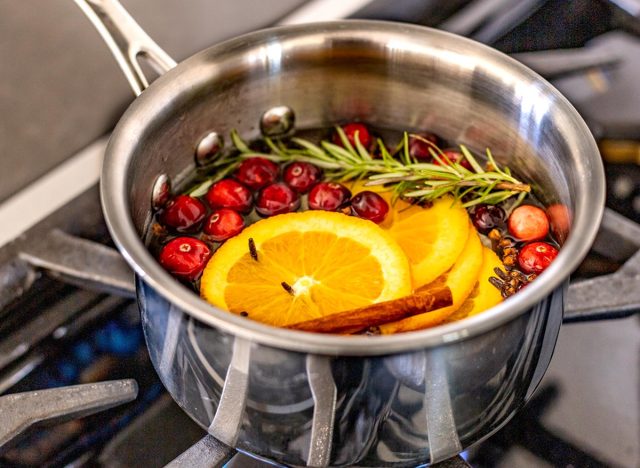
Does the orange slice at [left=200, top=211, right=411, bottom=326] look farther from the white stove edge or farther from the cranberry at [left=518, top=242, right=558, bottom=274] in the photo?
the white stove edge

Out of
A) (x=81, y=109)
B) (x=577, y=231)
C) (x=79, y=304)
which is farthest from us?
(x=81, y=109)

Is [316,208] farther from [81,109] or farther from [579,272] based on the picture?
[81,109]

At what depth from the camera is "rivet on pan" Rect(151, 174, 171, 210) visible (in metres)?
0.95

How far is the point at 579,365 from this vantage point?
93 cm

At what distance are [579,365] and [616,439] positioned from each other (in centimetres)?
9

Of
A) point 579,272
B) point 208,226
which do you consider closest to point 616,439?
point 579,272

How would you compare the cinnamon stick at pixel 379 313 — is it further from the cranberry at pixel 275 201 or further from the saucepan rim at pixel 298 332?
the cranberry at pixel 275 201

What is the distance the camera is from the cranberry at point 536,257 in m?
0.90

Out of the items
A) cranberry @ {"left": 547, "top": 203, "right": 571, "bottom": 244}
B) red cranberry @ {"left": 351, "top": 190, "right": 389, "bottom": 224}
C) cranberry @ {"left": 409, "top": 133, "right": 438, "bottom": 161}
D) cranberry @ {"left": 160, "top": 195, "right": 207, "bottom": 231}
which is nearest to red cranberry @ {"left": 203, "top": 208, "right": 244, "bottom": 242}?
cranberry @ {"left": 160, "top": 195, "right": 207, "bottom": 231}

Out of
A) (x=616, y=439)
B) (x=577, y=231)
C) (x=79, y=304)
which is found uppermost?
(x=577, y=231)

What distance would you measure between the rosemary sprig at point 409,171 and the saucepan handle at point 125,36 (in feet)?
0.46

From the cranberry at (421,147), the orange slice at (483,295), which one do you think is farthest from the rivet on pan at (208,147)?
the orange slice at (483,295)

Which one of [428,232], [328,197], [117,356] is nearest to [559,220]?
[428,232]

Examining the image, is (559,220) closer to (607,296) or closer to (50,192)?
(607,296)
